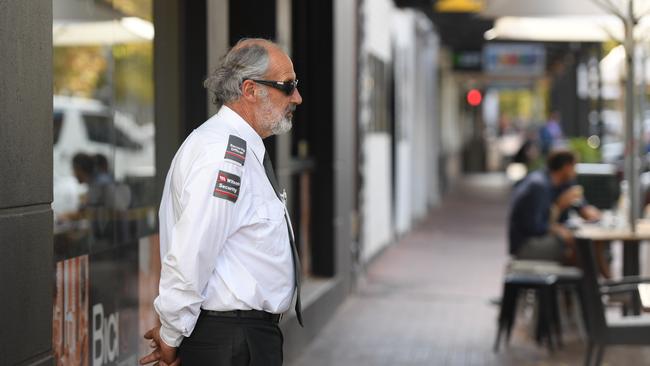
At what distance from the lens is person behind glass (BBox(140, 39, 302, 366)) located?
330 cm

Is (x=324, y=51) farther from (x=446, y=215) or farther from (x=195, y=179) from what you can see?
(x=446, y=215)

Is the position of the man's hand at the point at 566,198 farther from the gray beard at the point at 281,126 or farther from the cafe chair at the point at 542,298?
the gray beard at the point at 281,126

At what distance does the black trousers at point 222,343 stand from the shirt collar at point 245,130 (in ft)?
1.74

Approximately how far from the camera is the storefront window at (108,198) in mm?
4984

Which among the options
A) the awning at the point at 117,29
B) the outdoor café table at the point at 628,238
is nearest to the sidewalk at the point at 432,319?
the outdoor café table at the point at 628,238

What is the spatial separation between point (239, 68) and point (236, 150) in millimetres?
319

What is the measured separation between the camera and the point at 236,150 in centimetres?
339

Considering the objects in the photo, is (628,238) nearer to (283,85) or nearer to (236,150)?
(283,85)

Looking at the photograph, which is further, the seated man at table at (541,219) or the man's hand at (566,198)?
the man's hand at (566,198)

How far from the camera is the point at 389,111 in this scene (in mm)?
16641

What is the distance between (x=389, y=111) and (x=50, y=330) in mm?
13183

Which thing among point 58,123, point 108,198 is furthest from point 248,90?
point 58,123

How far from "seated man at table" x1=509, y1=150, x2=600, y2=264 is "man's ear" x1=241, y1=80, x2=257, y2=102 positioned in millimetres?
6053

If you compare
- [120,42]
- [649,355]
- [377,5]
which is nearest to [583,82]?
[377,5]
